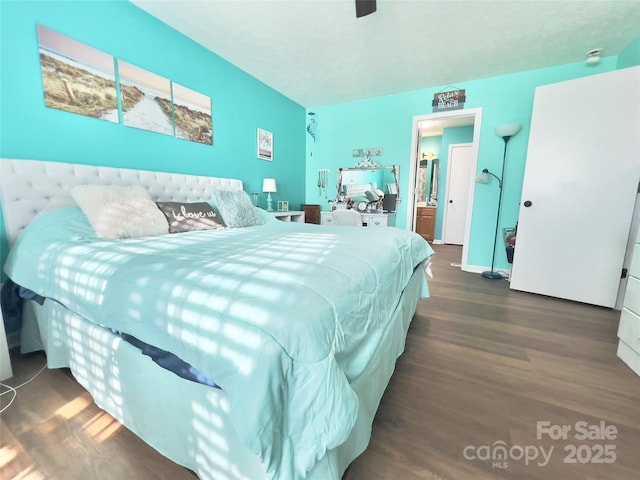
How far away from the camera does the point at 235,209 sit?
236 centimetres

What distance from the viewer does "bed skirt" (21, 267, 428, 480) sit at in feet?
2.55

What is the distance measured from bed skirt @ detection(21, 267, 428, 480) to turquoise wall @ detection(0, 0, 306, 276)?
118 cm

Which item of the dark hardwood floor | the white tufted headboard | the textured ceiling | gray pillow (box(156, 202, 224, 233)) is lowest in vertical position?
the dark hardwood floor

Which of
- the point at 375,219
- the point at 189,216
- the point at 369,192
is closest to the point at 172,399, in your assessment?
the point at 189,216

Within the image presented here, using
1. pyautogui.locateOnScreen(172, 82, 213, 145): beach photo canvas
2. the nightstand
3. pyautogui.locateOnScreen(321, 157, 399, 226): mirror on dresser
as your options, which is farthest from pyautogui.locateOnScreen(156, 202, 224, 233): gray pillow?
pyautogui.locateOnScreen(321, 157, 399, 226): mirror on dresser

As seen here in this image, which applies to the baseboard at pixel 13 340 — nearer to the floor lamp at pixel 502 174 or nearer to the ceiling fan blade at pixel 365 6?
the ceiling fan blade at pixel 365 6

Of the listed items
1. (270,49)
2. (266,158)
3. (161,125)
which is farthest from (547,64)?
(161,125)

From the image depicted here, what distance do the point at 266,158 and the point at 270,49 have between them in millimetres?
1315

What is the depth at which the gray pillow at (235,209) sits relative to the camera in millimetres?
2312

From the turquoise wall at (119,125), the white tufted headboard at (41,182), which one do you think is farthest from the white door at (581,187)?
the white tufted headboard at (41,182)

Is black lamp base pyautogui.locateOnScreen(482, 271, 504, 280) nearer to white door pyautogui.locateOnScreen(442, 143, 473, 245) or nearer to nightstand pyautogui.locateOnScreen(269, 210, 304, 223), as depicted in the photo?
white door pyautogui.locateOnScreen(442, 143, 473, 245)

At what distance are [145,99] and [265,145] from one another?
1593 millimetres

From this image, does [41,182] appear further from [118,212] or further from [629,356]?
[629,356]

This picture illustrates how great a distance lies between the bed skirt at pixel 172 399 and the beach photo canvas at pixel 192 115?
1.89 m
